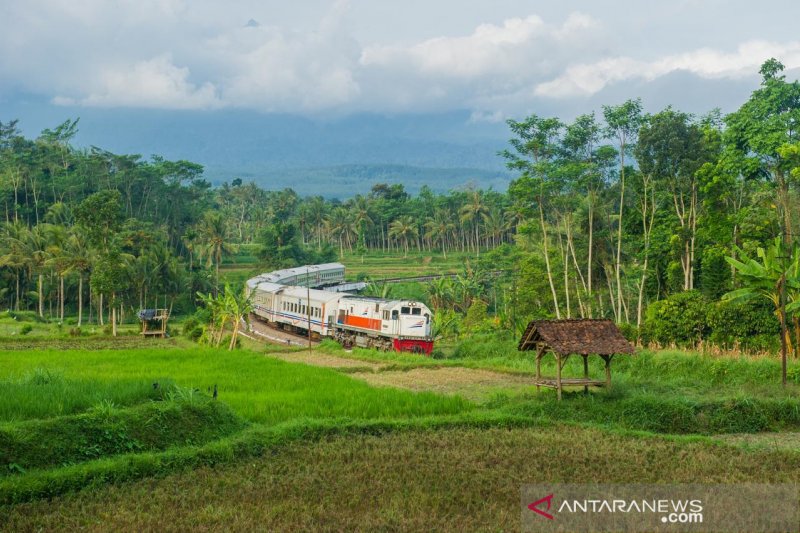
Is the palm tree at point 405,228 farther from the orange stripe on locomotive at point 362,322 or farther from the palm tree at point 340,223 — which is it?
the orange stripe on locomotive at point 362,322

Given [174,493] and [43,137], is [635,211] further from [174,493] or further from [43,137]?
[43,137]

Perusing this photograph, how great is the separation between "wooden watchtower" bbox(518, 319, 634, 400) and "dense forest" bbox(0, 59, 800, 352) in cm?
576

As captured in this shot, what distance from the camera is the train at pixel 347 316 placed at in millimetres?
33094

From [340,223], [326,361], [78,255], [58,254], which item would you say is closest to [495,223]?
[340,223]

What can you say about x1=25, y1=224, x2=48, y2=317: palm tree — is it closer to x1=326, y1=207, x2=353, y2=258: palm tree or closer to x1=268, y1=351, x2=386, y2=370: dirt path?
x1=268, y1=351, x2=386, y2=370: dirt path

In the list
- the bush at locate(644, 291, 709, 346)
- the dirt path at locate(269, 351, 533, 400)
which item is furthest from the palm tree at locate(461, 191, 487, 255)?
the dirt path at locate(269, 351, 533, 400)

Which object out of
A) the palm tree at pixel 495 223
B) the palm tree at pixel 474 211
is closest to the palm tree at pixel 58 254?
the palm tree at pixel 474 211

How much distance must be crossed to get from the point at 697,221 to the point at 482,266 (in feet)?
94.0

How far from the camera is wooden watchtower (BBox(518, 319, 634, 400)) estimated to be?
18.1 m

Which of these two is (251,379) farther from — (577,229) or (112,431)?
(577,229)

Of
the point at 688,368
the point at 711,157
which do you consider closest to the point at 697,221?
the point at 711,157

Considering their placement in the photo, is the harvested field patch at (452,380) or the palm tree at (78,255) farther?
the palm tree at (78,255)

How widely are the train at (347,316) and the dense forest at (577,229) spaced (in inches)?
261

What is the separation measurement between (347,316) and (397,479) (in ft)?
82.4
